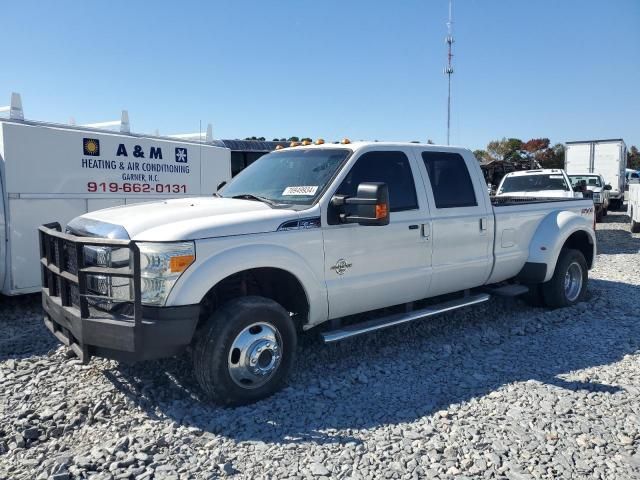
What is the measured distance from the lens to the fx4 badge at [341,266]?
4293 mm

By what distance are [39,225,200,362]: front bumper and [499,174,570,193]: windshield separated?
1076 cm

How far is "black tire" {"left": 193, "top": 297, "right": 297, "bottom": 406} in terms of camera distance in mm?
3662

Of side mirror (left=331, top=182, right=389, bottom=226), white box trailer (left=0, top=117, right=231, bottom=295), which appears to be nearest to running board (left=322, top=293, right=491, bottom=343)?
side mirror (left=331, top=182, right=389, bottom=226)

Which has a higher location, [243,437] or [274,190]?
[274,190]

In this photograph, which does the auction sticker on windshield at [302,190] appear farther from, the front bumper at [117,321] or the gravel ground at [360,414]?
the gravel ground at [360,414]

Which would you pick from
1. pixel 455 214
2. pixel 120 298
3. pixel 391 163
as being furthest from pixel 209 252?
pixel 455 214

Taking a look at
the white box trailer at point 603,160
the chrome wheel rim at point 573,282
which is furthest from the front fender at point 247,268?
the white box trailer at point 603,160

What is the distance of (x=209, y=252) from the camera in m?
3.59

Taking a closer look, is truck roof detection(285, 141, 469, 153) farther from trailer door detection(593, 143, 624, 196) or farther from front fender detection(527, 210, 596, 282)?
trailer door detection(593, 143, 624, 196)

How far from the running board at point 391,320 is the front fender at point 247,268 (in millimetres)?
198

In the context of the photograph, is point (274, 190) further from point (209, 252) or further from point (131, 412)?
point (131, 412)

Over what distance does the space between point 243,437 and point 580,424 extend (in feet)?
7.37

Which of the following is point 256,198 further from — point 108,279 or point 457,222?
point 457,222

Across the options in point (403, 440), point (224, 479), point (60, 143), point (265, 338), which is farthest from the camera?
point (60, 143)
